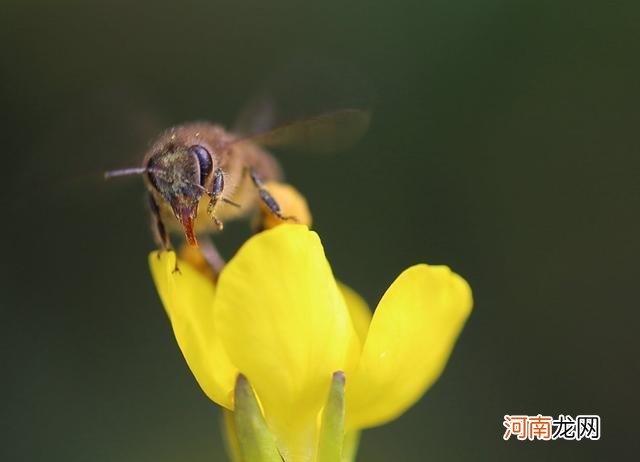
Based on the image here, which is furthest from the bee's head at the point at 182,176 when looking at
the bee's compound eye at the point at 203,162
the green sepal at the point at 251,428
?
the green sepal at the point at 251,428

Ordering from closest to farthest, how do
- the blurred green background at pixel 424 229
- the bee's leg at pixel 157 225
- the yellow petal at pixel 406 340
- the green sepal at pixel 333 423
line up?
the green sepal at pixel 333 423 < the yellow petal at pixel 406 340 < the bee's leg at pixel 157 225 < the blurred green background at pixel 424 229

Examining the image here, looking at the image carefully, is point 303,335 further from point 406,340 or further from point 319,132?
point 319,132

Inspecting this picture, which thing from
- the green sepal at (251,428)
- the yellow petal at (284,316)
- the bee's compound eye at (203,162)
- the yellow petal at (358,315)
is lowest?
the green sepal at (251,428)

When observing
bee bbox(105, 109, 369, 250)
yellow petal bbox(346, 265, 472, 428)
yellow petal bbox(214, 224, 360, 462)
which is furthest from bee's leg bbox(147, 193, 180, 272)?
yellow petal bbox(346, 265, 472, 428)

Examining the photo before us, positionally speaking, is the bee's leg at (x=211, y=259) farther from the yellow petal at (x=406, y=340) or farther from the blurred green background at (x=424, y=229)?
the blurred green background at (x=424, y=229)

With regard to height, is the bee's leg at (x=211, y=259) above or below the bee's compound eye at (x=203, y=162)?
below

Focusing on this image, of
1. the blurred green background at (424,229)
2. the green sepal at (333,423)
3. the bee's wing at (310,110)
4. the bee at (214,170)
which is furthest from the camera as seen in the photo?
the blurred green background at (424,229)

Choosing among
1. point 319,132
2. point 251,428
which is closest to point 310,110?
point 319,132
